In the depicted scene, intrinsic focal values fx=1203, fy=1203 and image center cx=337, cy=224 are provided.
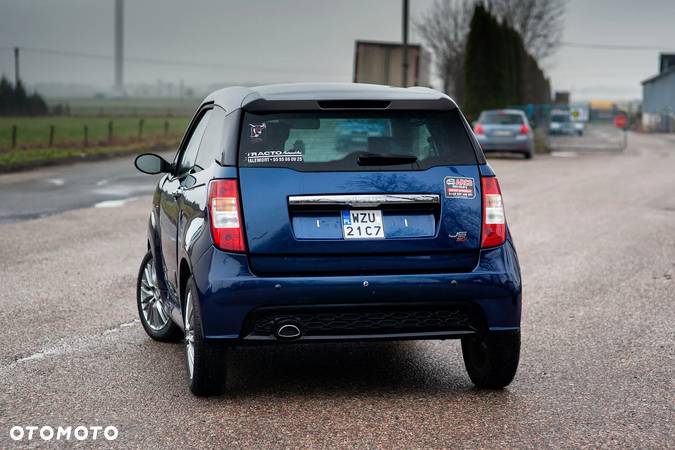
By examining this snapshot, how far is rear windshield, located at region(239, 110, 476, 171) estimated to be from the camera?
19.5ft

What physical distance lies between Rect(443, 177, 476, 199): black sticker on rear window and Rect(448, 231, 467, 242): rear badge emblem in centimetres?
18

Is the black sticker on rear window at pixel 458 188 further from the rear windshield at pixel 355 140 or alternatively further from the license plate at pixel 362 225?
the license plate at pixel 362 225

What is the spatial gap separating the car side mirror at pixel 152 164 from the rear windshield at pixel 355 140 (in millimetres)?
1488

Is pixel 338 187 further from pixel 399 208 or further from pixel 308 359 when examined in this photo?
pixel 308 359

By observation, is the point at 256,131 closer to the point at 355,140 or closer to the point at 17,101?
the point at 355,140

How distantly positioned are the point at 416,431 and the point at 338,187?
4.04 feet

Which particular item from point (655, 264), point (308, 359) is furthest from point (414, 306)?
point (655, 264)

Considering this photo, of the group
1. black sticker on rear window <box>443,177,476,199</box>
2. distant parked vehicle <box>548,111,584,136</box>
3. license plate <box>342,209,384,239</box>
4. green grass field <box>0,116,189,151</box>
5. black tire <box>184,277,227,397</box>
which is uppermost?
black sticker on rear window <box>443,177,476,199</box>

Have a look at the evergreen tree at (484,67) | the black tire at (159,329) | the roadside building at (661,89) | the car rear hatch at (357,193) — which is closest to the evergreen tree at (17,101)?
the evergreen tree at (484,67)

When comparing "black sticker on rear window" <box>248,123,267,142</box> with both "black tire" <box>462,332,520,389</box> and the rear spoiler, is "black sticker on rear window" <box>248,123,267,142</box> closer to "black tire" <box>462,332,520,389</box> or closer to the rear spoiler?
the rear spoiler

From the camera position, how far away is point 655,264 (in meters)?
12.2

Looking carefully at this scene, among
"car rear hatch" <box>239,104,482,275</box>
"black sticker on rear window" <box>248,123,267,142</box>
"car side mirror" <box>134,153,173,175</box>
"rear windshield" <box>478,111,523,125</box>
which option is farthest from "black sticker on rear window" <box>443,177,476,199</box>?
"rear windshield" <box>478,111,523,125</box>

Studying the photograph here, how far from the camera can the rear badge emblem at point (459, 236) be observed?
5.98m

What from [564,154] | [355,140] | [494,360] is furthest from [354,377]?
[564,154]
